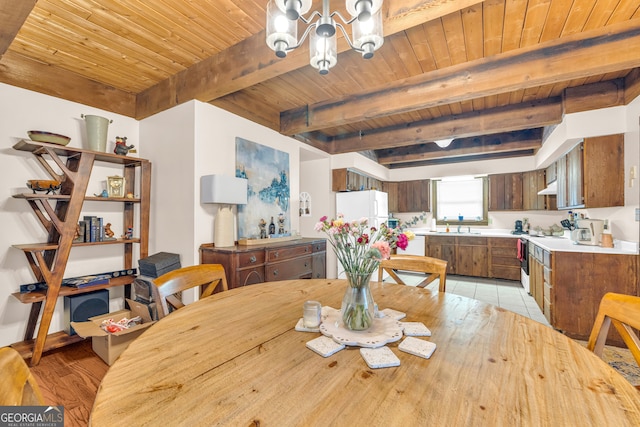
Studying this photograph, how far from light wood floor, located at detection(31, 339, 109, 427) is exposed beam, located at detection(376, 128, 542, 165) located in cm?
529

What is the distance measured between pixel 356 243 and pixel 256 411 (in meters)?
0.62

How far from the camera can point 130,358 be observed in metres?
0.85

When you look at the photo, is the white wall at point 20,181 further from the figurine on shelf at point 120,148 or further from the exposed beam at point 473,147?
the exposed beam at point 473,147

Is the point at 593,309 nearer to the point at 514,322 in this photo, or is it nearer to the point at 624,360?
the point at 624,360

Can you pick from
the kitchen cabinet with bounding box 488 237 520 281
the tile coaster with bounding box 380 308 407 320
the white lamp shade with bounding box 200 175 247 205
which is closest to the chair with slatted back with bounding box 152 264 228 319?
the tile coaster with bounding box 380 308 407 320

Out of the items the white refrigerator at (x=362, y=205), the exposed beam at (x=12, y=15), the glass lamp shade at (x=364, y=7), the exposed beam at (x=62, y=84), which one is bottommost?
the white refrigerator at (x=362, y=205)

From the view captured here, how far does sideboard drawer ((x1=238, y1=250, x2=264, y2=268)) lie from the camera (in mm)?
2574

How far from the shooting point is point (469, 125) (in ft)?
12.1

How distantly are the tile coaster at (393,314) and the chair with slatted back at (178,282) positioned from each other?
1.02m

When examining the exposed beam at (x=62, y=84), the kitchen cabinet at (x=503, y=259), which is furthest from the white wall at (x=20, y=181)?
the kitchen cabinet at (x=503, y=259)

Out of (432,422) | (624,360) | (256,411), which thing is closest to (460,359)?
(432,422)

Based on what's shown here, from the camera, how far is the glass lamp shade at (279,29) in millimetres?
1299

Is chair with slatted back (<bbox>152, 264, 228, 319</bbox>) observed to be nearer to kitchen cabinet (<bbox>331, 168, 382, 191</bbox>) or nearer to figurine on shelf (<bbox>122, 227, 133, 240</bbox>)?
figurine on shelf (<bbox>122, 227, 133, 240</bbox>)

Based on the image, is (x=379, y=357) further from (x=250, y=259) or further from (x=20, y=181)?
(x=20, y=181)
